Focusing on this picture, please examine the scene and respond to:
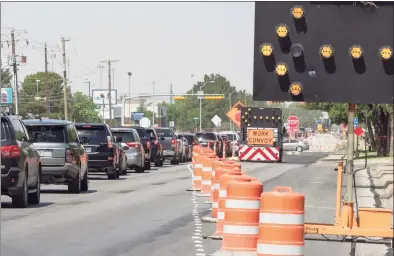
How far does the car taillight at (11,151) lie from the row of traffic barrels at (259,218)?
14.6 ft

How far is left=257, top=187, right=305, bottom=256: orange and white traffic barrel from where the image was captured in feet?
38.7

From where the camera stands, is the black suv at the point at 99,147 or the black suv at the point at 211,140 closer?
the black suv at the point at 99,147

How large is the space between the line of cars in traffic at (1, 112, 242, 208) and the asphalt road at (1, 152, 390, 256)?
441 millimetres

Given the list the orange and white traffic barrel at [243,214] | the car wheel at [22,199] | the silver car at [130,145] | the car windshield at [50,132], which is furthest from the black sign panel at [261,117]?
the orange and white traffic barrel at [243,214]

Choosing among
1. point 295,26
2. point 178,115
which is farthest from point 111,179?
point 178,115

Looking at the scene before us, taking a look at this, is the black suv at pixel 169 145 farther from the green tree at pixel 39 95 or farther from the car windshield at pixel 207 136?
the green tree at pixel 39 95

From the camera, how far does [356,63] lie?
11430mm

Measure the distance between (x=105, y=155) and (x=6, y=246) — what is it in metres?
19.0

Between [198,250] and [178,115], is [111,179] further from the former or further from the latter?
[178,115]

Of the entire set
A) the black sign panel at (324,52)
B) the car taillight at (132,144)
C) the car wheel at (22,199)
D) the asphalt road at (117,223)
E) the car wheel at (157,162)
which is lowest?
the car wheel at (157,162)

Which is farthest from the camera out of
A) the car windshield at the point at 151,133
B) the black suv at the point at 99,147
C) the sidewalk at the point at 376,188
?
the car windshield at the point at 151,133

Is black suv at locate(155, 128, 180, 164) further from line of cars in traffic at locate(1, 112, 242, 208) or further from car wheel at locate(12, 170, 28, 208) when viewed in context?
car wheel at locate(12, 170, 28, 208)

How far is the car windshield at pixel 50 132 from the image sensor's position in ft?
86.2

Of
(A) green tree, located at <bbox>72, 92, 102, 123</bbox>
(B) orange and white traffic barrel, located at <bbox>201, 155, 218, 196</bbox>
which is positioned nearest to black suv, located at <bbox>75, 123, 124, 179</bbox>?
(B) orange and white traffic barrel, located at <bbox>201, 155, 218, 196</bbox>
